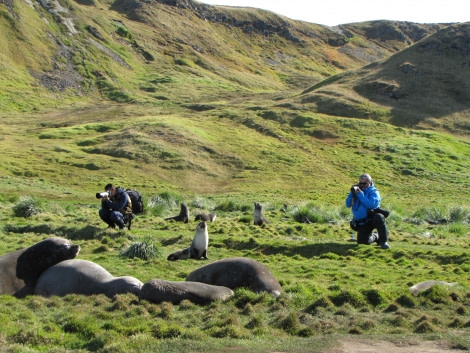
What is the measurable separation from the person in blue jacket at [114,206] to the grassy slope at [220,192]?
3.12ft

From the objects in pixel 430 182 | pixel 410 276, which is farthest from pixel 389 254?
pixel 430 182

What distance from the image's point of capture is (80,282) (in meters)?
11.8

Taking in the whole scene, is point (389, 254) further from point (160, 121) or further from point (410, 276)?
point (160, 121)

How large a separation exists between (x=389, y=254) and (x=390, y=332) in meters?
8.41

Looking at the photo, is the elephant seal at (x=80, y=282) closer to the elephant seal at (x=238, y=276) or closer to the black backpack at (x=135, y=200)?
the elephant seal at (x=238, y=276)

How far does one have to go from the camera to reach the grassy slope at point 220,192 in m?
9.45

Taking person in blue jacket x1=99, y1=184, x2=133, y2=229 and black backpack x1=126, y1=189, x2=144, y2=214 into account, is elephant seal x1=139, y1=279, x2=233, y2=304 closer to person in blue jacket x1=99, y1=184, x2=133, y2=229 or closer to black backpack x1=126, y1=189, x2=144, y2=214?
person in blue jacket x1=99, y1=184, x2=133, y2=229

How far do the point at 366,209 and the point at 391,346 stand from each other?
10.2 meters

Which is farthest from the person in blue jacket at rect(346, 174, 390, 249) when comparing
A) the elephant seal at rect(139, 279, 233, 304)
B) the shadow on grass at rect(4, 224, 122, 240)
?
the elephant seal at rect(139, 279, 233, 304)

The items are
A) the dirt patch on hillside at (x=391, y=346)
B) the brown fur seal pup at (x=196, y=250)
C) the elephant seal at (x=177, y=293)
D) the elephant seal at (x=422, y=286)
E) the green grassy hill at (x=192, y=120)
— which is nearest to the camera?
the dirt patch on hillside at (x=391, y=346)

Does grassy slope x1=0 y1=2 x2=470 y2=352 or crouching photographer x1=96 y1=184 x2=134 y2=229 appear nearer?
grassy slope x1=0 y1=2 x2=470 y2=352

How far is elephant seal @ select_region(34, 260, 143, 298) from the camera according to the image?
1152 centimetres

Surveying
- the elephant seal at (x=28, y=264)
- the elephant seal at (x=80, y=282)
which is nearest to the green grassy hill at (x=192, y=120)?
the elephant seal at (x=28, y=264)

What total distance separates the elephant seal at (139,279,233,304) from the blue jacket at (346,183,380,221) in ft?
26.4
